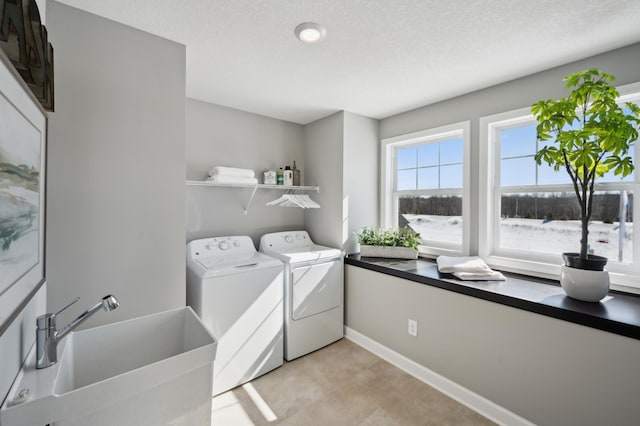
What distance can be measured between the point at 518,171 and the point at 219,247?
262 centimetres

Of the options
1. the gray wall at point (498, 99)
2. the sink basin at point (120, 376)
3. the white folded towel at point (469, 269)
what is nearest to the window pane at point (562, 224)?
the gray wall at point (498, 99)

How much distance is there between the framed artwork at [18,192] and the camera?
722mm

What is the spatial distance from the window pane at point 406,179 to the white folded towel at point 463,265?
984 millimetres

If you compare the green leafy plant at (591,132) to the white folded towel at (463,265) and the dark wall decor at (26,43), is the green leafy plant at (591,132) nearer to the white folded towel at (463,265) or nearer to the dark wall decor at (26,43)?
the white folded towel at (463,265)

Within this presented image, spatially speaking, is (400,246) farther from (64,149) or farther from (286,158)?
(64,149)

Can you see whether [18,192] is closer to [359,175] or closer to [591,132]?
[591,132]

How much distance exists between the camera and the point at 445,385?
2072 millimetres

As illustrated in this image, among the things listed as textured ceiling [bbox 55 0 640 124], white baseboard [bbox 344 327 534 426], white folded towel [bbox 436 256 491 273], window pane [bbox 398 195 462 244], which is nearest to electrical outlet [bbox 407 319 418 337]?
white baseboard [bbox 344 327 534 426]

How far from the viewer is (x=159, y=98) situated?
1698 millimetres

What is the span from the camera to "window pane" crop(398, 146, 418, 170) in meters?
3.03

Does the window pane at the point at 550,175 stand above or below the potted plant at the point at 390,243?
above

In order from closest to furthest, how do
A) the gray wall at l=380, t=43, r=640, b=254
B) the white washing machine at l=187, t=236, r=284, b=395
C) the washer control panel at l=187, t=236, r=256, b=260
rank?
the gray wall at l=380, t=43, r=640, b=254, the white washing machine at l=187, t=236, r=284, b=395, the washer control panel at l=187, t=236, r=256, b=260

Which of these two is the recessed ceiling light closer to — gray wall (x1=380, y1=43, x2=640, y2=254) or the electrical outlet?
gray wall (x1=380, y1=43, x2=640, y2=254)

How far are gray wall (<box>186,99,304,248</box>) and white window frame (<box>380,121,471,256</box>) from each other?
3.12 feet
